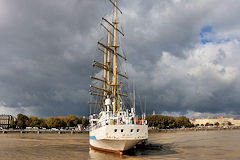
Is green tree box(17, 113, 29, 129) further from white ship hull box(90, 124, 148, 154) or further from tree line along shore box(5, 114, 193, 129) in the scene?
white ship hull box(90, 124, 148, 154)

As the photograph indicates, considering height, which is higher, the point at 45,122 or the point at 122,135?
the point at 122,135

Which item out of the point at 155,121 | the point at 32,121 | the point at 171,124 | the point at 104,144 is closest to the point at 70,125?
the point at 32,121

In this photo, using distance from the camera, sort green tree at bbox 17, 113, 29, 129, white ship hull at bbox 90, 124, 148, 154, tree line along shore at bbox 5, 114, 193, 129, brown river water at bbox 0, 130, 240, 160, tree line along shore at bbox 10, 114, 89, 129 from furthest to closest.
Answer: tree line along shore at bbox 5, 114, 193, 129, tree line along shore at bbox 10, 114, 89, 129, green tree at bbox 17, 113, 29, 129, brown river water at bbox 0, 130, 240, 160, white ship hull at bbox 90, 124, 148, 154

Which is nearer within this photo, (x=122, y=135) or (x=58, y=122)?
(x=122, y=135)

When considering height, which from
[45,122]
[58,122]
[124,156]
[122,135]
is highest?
[122,135]

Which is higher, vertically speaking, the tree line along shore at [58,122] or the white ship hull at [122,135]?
the white ship hull at [122,135]

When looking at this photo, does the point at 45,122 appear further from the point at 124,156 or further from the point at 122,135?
the point at 122,135

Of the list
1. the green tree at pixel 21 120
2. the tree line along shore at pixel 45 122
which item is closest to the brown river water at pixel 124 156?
the green tree at pixel 21 120

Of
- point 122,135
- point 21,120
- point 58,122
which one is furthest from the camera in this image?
point 58,122

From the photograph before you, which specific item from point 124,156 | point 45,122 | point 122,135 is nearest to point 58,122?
point 45,122

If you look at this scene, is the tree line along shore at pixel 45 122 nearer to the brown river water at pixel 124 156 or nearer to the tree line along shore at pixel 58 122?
the tree line along shore at pixel 58 122

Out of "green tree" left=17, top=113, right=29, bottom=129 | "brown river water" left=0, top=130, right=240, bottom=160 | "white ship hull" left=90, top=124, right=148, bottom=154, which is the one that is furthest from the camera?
"green tree" left=17, top=113, right=29, bottom=129

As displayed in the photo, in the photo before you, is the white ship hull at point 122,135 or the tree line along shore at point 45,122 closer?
the white ship hull at point 122,135

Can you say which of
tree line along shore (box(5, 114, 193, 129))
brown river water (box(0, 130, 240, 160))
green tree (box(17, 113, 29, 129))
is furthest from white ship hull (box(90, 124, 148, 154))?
green tree (box(17, 113, 29, 129))
